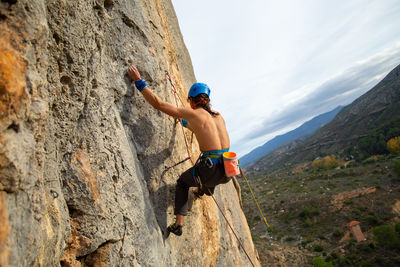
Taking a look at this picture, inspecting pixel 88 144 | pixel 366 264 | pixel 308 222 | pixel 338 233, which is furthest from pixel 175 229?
pixel 308 222

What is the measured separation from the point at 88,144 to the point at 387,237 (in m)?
39.3

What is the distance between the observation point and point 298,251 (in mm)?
30953

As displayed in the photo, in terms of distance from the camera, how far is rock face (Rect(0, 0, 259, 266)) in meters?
1.62

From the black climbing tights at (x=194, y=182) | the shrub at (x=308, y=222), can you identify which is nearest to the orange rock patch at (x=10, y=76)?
the black climbing tights at (x=194, y=182)

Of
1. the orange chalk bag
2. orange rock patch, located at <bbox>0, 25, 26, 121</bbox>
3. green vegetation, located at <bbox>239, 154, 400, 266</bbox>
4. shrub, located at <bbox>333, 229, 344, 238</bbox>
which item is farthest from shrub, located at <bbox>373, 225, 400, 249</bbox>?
orange rock patch, located at <bbox>0, 25, 26, 121</bbox>

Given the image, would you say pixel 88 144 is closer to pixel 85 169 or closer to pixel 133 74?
pixel 85 169

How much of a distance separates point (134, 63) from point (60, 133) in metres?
1.85

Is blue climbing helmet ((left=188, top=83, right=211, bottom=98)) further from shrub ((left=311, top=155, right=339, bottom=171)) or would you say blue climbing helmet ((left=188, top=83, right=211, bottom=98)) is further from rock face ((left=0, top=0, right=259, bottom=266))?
shrub ((left=311, top=155, right=339, bottom=171))

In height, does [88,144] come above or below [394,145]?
above

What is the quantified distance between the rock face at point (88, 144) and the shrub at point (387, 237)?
35.6m

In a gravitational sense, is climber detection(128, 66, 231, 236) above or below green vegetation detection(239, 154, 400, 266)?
above

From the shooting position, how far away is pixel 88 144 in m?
2.62

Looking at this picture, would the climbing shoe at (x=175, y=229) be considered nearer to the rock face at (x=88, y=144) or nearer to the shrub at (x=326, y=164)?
the rock face at (x=88, y=144)

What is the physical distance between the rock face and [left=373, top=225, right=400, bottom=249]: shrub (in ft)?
117
